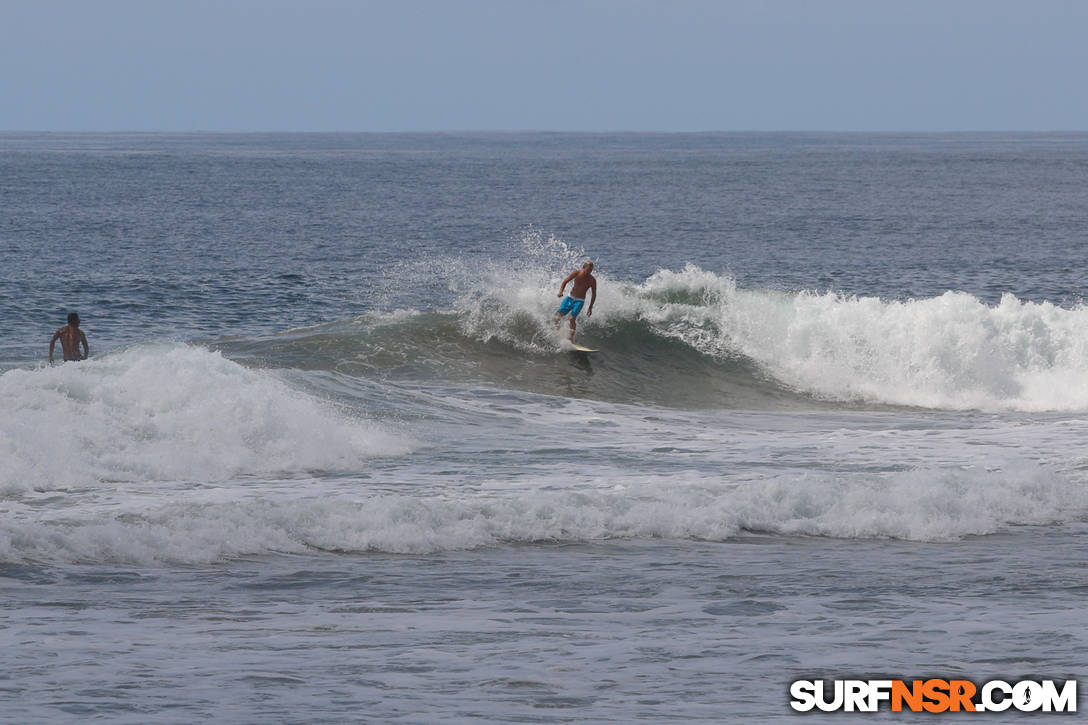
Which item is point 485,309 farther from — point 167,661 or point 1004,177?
point 1004,177

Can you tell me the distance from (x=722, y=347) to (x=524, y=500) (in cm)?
1425

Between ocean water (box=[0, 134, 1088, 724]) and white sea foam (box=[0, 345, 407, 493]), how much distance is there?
0.05m

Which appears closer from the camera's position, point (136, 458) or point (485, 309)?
point (136, 458)

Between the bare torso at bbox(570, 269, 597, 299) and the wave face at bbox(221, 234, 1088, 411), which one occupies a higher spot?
the bare torso at bbox(570, 269, 597, 299)

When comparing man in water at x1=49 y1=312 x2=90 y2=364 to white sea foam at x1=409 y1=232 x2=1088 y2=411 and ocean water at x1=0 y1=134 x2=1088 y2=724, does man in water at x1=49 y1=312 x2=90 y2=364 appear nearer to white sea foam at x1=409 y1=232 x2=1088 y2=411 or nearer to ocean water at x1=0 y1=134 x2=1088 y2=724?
ocean water at x1=0 y1=134 x2=1088 y2=724

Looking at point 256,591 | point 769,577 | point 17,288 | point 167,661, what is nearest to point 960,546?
point 769,577

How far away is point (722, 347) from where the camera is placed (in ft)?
84.8

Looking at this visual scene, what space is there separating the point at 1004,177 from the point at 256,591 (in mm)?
106779

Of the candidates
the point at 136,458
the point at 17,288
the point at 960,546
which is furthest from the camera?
the point at 17,288

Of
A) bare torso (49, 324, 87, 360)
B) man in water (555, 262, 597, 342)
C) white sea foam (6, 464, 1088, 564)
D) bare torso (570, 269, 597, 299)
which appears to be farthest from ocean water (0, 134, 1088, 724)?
bare torso (49, 324, 87, 360)

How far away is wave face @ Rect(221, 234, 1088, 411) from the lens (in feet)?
73.6

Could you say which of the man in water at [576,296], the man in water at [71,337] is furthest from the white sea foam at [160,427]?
the man in water at [576,296]

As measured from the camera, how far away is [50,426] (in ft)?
45.9

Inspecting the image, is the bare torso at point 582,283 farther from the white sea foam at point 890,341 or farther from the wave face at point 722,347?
the white sea foam at point 890,341
